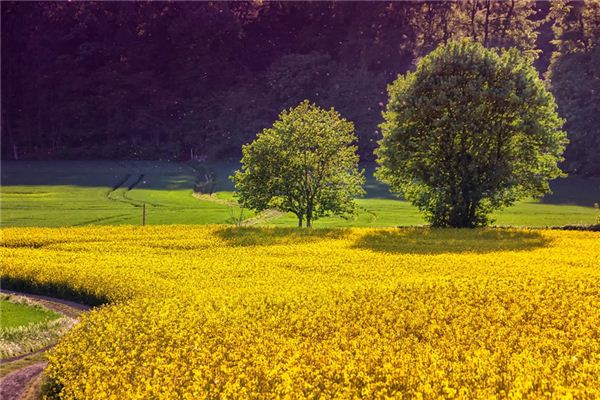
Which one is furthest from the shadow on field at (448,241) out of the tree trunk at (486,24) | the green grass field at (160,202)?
the tree trunk at (486,24)

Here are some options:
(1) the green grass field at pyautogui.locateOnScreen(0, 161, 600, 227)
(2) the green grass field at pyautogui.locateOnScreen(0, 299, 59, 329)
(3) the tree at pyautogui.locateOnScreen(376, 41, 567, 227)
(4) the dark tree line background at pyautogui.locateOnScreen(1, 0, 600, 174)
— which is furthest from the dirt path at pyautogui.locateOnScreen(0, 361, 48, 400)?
(4) the dark tree line background at pyautogui.locateOnScreen(1, 0, 600, 174)

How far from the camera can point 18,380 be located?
1639 cm

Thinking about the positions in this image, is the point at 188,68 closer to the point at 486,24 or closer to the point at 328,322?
the point at 486,24

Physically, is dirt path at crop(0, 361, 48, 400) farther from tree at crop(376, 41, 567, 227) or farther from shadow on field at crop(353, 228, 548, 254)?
tree at crop(376, 41, 567, 227)

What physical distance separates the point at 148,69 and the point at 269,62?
25.6 metres

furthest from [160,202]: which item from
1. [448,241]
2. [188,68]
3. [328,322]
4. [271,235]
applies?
[188,68]

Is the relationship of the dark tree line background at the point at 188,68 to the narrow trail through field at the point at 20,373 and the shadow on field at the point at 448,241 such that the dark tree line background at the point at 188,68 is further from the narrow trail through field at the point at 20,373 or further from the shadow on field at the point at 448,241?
the narrow trail through field at the point at 20,373

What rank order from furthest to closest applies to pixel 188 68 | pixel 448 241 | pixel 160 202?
pixel 188 68 < pixel 160 202 < pixel 448 241

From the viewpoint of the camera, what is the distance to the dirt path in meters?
15.5

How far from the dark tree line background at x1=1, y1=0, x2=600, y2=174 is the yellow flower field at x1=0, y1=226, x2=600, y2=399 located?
94.3 m

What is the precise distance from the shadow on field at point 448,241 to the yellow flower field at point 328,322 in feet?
1.25

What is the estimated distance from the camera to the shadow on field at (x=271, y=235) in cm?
3512

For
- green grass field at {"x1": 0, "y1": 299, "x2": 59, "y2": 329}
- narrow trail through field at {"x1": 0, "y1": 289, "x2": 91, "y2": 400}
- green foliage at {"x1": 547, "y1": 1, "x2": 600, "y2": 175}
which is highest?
green foliage at {"x1": 547, "y1": 1, "x2": 600, "y2": 175}

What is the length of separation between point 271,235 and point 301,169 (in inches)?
331
